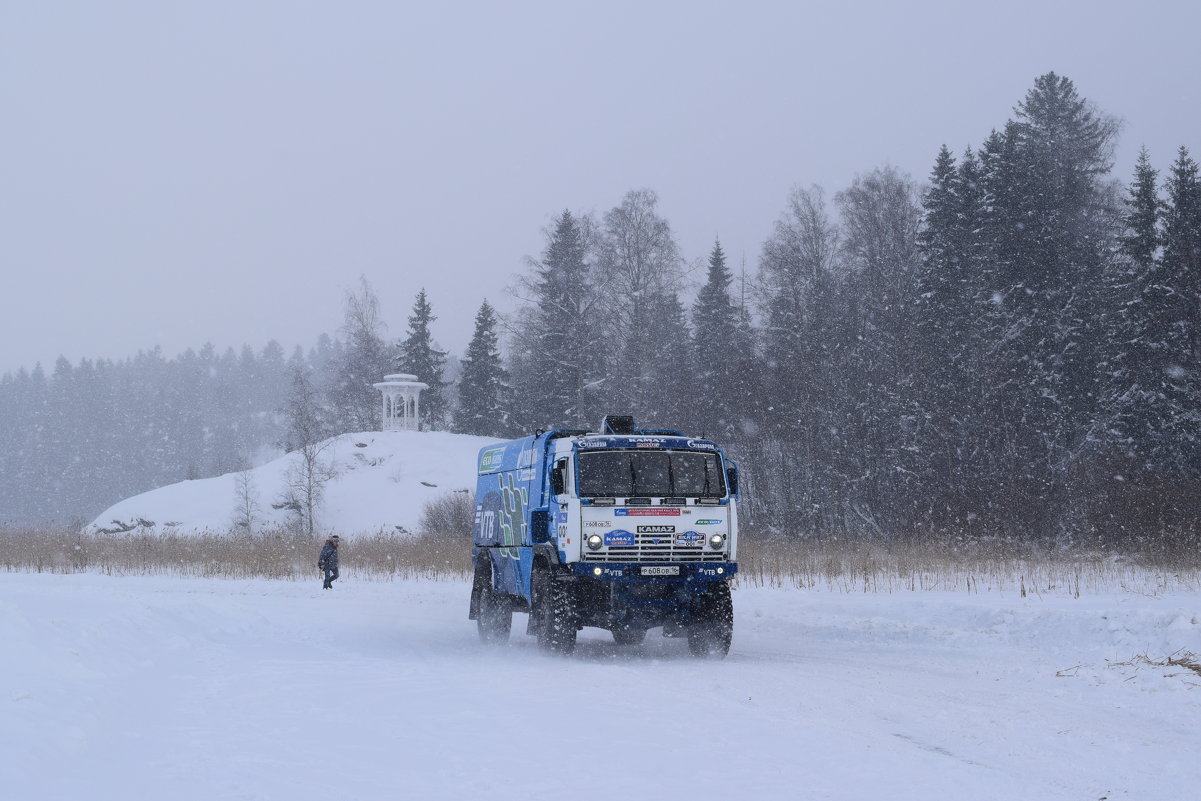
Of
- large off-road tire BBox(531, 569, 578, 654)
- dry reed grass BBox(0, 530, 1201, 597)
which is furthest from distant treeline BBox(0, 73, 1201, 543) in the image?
large off-road tire BBox(531, 569, 578, 654)

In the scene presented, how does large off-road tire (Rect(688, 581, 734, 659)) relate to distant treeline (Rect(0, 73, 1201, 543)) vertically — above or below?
below

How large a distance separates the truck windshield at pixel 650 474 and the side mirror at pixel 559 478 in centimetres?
38

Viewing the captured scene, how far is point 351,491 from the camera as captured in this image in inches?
2067

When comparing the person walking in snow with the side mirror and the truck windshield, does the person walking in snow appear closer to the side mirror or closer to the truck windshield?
the side mirror

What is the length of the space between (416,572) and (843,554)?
12073mm

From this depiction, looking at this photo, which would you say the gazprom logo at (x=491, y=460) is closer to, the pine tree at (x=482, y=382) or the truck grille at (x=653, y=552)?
the truck grille at (x=653, y=552)

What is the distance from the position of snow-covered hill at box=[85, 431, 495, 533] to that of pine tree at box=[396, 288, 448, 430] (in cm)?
2126

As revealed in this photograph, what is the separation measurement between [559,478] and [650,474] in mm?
1275

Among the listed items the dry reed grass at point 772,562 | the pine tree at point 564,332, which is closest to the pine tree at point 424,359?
the pine tree at point 564,332

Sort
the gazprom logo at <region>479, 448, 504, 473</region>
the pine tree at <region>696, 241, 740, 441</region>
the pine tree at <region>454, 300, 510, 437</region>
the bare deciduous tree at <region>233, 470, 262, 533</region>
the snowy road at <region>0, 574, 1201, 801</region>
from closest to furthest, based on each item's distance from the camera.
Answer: the snowy road at <region>0, 574, 1201, 801</region>
the gazprom logo at <region>479, 448, 504, 473</region>
the bare deciduous tree at <region>233, 470, 262, 533</region>
the pine tree at <region>696, 241, 740, 441</region>
the pine tree at <region>454, 300, 510, 437</region>

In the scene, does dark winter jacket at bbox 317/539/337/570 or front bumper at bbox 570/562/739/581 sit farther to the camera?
dark winter jacket at bbox 317/539/337/570

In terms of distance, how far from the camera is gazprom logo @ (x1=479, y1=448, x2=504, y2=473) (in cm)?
1888

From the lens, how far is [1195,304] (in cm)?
3625

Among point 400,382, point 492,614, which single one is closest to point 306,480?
point 400,382
